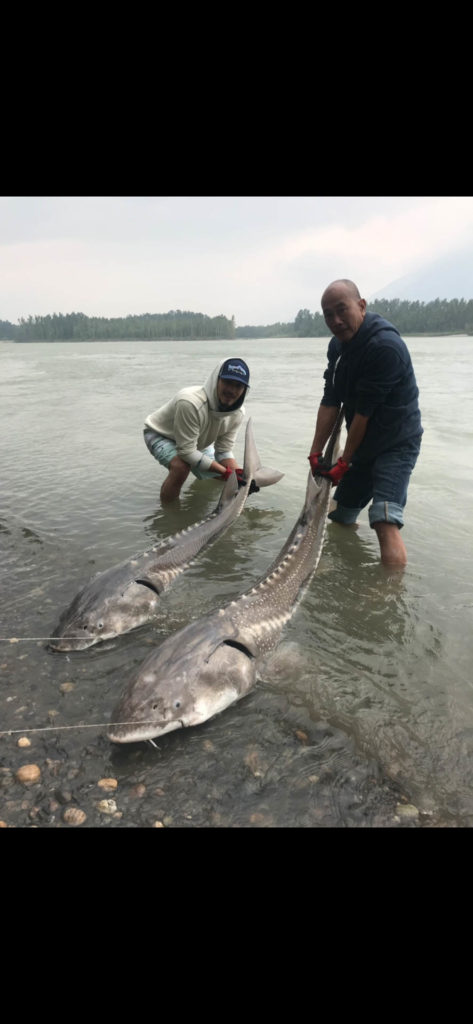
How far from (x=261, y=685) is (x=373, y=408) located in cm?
233

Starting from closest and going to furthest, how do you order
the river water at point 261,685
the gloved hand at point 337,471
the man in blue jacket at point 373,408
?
the river water at point 261,685, the man in blue jacket at point 373,408, the gloved hand at point 337,471

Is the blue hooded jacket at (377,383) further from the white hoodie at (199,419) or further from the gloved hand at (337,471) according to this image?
the white hoodie at (199,419)

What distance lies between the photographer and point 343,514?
18.7 feet

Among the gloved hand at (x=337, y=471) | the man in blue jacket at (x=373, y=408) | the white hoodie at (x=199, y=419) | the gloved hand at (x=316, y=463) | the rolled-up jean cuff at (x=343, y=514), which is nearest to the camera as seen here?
the man in blue jacket at (x=373, y=408)

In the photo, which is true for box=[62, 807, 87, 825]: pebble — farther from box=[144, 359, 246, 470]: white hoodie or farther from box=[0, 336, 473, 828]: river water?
box=[144, 359, 246, 470]: white hoodie

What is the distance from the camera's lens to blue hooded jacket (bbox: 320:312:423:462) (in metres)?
4.00

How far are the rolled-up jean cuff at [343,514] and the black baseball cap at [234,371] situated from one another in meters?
1.69

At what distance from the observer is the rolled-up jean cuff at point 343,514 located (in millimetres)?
5613

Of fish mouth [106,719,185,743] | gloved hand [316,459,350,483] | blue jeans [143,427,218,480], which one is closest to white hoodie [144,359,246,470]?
blue jeans [143,427,218,480]

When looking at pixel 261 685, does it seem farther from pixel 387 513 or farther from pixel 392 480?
pixel 392 480

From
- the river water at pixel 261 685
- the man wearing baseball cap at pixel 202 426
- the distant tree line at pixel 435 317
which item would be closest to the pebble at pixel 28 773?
the river water at pixel 261 685

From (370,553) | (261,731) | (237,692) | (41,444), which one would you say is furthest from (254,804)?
(41,444)

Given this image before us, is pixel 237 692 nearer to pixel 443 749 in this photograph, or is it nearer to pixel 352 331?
pixel 443 749

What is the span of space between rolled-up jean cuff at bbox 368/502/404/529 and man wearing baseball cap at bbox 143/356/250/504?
1847 millimetres
